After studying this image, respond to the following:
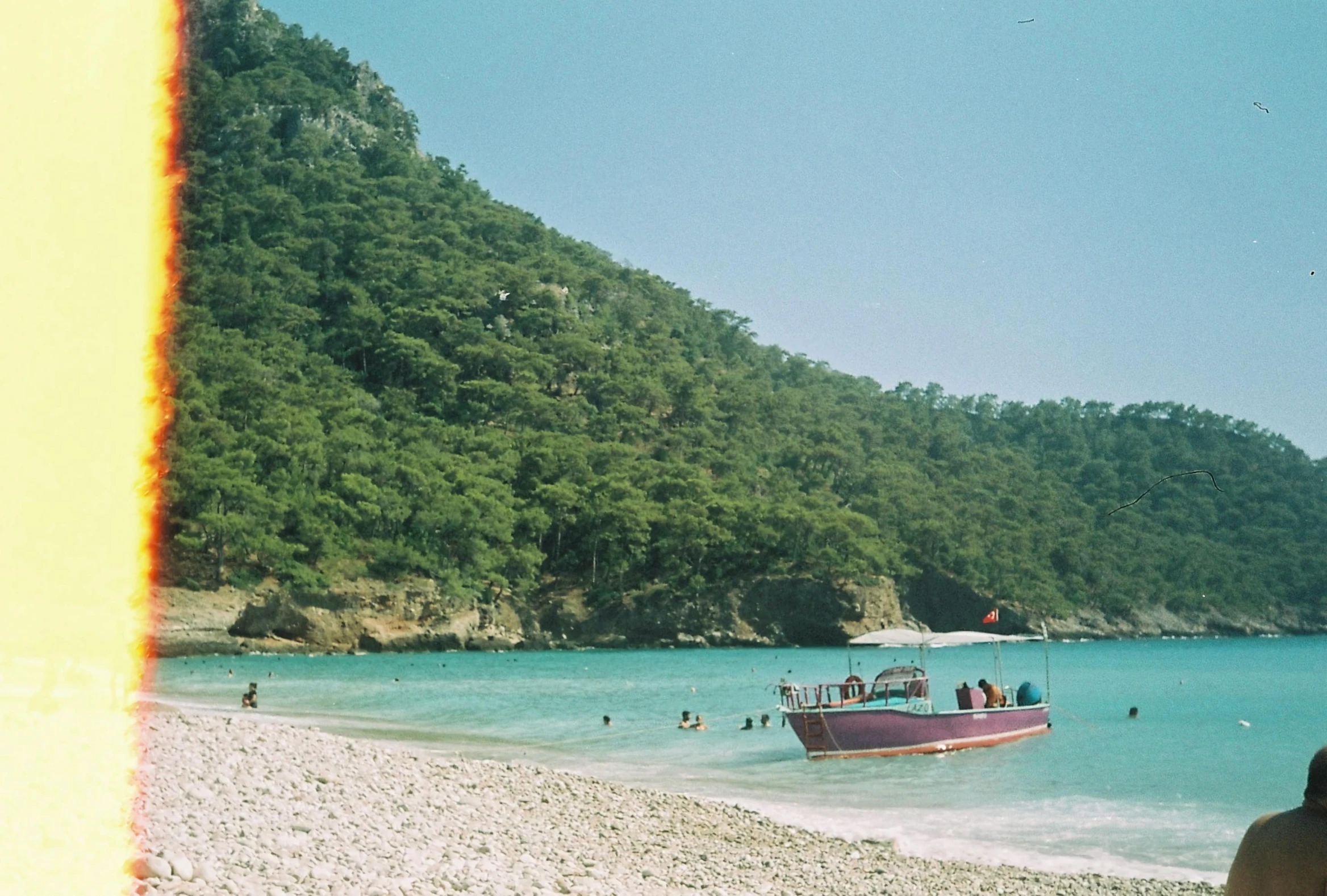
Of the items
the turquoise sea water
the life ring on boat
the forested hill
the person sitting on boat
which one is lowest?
the turquoise sea water

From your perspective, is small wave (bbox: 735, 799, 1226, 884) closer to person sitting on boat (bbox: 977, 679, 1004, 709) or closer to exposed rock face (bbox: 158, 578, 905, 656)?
person sitting on boat (bbox: 977, 679, 1004, 709)

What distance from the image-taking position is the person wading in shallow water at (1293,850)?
353 cm

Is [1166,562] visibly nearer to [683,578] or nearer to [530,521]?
[683,578]

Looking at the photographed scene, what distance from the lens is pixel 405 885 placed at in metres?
8.79

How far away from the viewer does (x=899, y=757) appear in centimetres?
2475

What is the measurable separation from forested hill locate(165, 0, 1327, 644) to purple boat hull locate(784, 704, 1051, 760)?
169 feet

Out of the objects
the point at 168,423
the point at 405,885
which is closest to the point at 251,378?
the point at 168,423

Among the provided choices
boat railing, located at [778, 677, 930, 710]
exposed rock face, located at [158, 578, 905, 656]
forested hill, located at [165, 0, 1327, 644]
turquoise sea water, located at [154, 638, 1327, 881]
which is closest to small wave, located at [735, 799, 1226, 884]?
turquoise sea water, located at [154, 638, 1327, 881]

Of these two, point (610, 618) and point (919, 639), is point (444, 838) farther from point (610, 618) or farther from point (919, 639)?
point (610, 618)

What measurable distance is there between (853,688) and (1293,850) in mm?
23881

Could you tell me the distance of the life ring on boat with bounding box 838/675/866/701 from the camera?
86.6ft

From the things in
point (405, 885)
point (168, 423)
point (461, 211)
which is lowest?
point (405, 885)

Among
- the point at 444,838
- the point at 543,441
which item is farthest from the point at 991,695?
the point at 543,441

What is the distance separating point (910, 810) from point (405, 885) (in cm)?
1123
